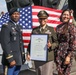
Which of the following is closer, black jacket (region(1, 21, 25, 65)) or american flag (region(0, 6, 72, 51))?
black jacket (region(1, 21, 25, 65))

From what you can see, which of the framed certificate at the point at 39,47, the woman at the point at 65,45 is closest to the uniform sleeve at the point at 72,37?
the woman at the point at 65,45

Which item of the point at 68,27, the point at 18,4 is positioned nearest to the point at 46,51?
the point at 68,27

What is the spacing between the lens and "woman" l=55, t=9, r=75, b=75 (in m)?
5.04

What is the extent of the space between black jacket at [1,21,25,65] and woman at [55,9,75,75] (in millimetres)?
691

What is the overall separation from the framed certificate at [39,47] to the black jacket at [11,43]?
33 centimetres

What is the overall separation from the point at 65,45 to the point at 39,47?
16.6 inches

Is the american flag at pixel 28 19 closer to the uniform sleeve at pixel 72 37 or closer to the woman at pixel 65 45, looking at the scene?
the woman at pixel 65 45

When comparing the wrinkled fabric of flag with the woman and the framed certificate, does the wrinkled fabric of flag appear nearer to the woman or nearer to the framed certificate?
the framed certificate

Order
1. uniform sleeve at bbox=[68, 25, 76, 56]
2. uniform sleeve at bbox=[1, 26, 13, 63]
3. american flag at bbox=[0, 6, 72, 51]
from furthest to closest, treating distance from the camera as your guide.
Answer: american flag at bbox=[0, 6, 72, 51] < uniform sleeve at bbox=[1, 26, 13, 63] < uniform sleeve at bbox=[68, 25, 76, 56]

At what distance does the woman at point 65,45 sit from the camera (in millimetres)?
5035

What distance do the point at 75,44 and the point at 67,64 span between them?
0.37 meters

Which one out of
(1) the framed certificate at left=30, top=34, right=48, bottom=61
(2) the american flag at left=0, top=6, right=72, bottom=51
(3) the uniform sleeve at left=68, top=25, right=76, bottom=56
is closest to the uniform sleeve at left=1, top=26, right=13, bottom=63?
(1) the framed certificate at left=30, top=34, right=48, bottom=61

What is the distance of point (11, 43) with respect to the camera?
5324mm

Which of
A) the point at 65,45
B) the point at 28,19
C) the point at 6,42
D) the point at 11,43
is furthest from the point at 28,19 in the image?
the point at 65,45
